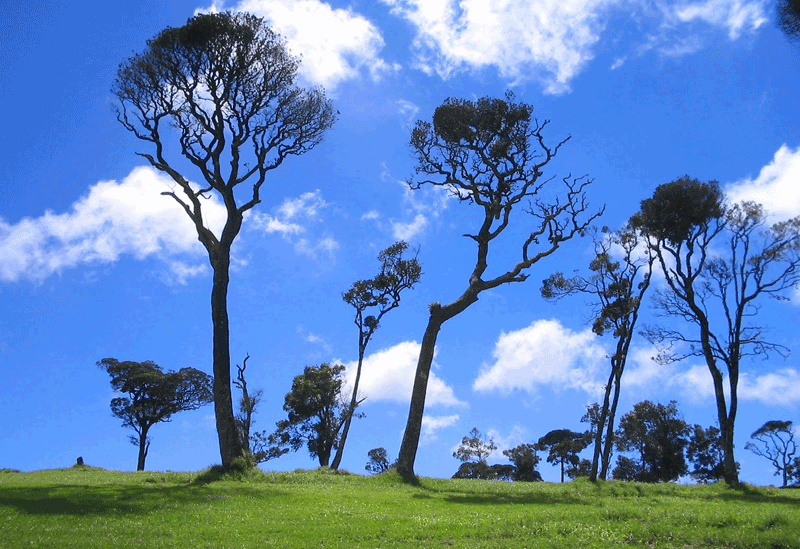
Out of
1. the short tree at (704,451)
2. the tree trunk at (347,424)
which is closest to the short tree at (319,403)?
the tree trunk at (347,424)

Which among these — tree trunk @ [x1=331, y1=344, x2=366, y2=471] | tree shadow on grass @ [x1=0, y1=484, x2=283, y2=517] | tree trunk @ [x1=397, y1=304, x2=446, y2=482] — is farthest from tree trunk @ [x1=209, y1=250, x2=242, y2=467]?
tree trunk @ [x1=331, y1=344, x2=366, y2=471]

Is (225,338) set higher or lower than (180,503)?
higher

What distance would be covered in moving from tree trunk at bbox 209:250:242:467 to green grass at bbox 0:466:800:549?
284cm

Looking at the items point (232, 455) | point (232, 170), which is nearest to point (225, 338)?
point (232, 455)

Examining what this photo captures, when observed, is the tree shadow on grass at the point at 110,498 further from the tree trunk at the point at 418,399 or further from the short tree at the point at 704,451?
the short tree at the point at 704,451

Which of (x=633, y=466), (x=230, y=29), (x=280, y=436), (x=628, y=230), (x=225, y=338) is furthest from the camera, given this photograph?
(x=633, y=466)

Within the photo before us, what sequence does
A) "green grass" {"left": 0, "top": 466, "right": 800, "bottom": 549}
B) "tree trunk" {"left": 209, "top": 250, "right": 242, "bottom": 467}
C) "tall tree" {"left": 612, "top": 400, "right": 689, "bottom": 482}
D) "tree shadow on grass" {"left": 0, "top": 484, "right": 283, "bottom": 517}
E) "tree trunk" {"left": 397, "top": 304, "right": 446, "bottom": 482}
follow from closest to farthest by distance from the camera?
"green grass" {"left": 0, "top": 466, "right": 800, "bottom": 549} → "tree shadow on grass" {"left": 0, "top": 484, "right": 283, "bottom": 517} → "tree trunk" {"left": 209, "top": 250, "right": 242, "bottom": 467} → "tree trunk" {"left": 397, "top": 304, "right": 446, "bottom": 482} → "tall tree" {"left": 612, "top": 400, "right": 689, "bottom": 482}

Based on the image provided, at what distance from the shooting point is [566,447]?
6016cm

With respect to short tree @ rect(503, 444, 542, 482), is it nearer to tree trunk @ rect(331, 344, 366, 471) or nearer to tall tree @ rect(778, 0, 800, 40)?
tree trunk @ rect(331, 344, 366, 471)

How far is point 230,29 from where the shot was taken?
100 ft

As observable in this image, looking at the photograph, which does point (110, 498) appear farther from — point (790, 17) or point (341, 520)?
point (790, 17)

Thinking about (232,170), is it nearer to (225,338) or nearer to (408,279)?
(225,338)

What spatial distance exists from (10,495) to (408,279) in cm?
2893

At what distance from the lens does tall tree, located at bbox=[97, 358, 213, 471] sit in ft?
177
